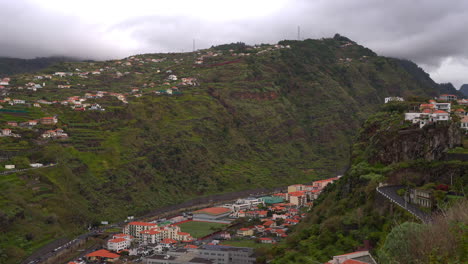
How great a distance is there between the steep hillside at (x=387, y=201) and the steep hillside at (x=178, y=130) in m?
24.7

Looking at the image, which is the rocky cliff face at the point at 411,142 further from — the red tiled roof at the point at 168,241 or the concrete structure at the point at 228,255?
the red tiled roof at the point at 168,241

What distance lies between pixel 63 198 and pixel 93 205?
178 inches

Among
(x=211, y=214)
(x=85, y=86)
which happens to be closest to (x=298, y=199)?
(x=211, y=214)

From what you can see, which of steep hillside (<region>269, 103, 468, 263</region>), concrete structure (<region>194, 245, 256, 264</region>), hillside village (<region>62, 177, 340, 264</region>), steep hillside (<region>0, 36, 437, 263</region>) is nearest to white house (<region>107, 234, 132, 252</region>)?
hillside village (<region>62, 177, 340, 264</region>)

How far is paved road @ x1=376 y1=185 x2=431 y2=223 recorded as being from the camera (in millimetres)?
17594

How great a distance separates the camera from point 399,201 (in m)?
20.6

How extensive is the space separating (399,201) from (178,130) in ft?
177

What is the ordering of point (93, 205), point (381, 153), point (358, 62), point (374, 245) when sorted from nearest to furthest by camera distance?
point (374, 245) < point (381, 153) < point (93, 205) < point (358, 62)

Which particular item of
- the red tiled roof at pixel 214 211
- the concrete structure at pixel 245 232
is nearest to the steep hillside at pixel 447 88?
the red tiled roof at pixel 214 211

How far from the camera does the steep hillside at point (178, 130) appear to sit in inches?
1789

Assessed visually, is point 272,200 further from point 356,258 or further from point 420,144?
point 356,258

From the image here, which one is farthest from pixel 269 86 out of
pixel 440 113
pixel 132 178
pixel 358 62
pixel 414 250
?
pixel 414 250

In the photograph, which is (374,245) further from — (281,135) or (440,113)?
(281,135)

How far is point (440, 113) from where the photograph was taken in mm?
30047
